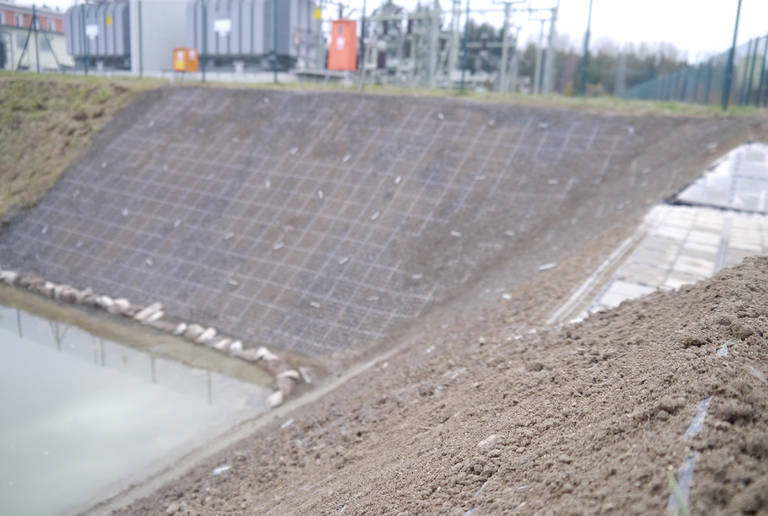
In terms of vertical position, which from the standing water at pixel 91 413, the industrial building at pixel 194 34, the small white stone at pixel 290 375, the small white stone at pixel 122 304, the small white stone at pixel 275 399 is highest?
the industrial building at pixel 194 34

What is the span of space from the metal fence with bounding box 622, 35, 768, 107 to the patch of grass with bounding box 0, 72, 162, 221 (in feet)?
46.6

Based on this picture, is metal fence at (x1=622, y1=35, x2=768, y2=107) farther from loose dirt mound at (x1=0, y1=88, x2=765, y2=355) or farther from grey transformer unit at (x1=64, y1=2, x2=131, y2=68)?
grey transformer unit at (x1=64, y1=2, x2=131, y2=68)

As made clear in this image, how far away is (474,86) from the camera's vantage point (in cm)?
1942

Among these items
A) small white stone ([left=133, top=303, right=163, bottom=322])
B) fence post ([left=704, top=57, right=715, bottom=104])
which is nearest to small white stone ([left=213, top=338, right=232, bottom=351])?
small white stone ([left=133, top=303, right=163, bottom=322])

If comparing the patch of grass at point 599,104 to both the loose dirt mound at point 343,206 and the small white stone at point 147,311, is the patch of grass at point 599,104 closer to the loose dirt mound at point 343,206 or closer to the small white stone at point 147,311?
the loose dirt mound at point 343,206

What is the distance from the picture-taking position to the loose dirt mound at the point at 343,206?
8.42 m

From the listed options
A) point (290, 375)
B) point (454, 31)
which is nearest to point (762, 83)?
point (454, 31)

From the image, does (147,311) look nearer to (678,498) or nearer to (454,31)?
(678,498)

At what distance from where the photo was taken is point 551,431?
268 centimetres

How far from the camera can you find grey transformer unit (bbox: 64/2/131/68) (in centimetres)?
2028

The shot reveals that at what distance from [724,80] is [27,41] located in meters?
20.7

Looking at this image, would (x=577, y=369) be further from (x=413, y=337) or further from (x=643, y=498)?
(x=413, y=337)

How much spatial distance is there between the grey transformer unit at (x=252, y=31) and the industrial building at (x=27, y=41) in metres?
5.46

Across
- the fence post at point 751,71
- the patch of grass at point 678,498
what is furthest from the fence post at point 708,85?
the patch of grass at point 678,498
